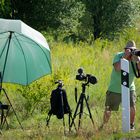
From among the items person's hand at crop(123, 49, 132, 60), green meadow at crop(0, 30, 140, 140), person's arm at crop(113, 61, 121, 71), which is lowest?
green meadow at crop(0, 30, 140, 140)

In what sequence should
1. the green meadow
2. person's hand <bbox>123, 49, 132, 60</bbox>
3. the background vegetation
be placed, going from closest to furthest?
the green meadow < person's hand <bbox>123, 49, 132, 60</bbox> < the background vegetation

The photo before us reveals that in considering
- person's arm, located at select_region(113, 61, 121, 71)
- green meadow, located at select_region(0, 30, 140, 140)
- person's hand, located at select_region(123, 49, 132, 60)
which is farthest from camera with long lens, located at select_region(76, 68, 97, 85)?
green meadow, located at select_region(0, 30, 140, 140)

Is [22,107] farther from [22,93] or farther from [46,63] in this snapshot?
[46,63]

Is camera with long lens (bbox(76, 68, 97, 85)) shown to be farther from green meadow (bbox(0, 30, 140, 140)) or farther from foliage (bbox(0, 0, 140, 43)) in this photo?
foliage (bbox(0, 0, 140, 43))

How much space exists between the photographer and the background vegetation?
0.31 metres

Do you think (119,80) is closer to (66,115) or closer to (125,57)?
(125,57)

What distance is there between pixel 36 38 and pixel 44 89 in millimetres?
2517

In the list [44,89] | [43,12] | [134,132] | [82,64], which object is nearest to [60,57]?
[82,64]

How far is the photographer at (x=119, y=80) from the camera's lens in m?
8.58

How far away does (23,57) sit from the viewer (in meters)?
9.38

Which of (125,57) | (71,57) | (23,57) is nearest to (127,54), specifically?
(125,57)

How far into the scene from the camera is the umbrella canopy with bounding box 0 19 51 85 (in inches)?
353

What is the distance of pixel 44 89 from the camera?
438 inches

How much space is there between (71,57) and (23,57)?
753 cm
